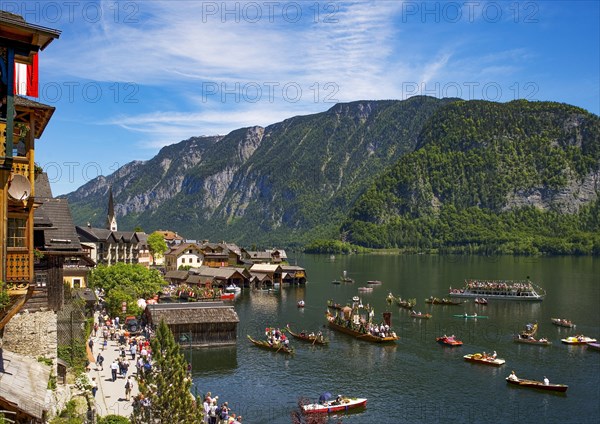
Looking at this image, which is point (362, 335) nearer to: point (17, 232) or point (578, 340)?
point (578, 340)

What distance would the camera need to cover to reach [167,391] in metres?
27.0

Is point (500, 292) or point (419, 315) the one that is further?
point (500, 292)

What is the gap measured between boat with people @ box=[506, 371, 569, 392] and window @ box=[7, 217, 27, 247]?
39.9 metres

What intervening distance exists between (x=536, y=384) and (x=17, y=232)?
40448mm

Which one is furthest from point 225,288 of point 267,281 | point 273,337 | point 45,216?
point 45,216

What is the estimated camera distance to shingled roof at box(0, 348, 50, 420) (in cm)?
2092

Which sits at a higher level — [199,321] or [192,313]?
[192,313]

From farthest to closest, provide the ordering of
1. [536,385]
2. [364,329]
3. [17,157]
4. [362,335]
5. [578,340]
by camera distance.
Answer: [364,329] → [362,335] → [578,340] → [536,385] → [17,157]

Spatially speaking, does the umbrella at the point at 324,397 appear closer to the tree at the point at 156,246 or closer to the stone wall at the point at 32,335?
the stone wall at the point at 32,335

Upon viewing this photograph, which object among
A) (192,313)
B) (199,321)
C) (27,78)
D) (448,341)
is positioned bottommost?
(448,341)

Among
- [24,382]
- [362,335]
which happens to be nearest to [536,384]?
[362,335]

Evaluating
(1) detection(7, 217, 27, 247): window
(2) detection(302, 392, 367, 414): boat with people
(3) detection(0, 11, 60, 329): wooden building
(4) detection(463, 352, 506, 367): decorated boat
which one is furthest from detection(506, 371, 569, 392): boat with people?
(1) detection(7, 217, 27, 247): window

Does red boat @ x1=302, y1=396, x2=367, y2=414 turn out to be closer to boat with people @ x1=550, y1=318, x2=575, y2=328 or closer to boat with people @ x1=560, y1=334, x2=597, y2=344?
boat with people @ x1=560, y1=334, x2=597, y2=344

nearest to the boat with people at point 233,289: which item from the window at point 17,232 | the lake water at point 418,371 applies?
the lake water at point 418,371
